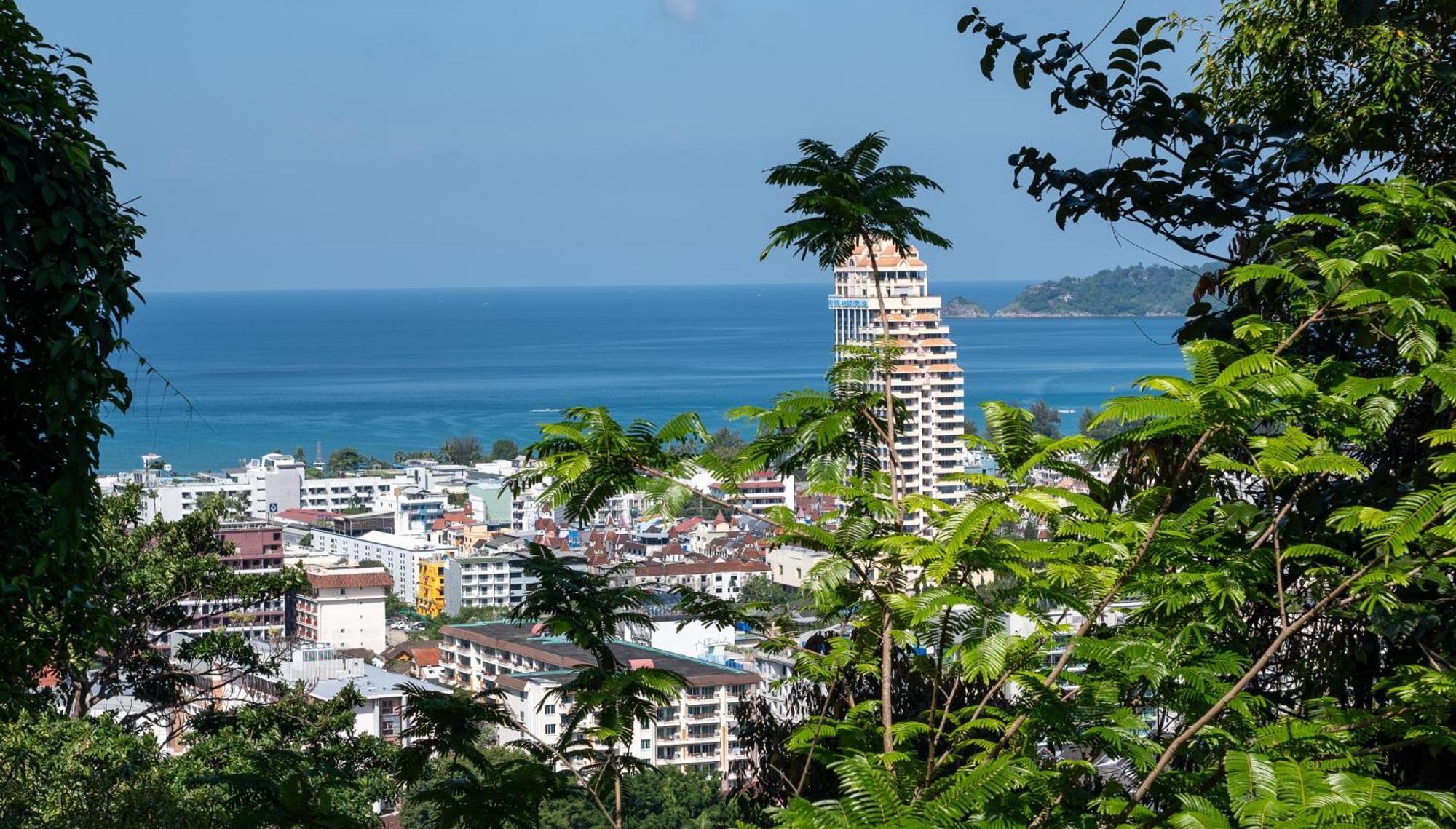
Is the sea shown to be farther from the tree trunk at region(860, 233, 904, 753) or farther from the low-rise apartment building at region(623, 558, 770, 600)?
the tree trunk at region(860, 233, 904, 753)

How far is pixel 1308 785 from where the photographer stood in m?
1.31

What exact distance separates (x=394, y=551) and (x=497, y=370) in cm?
4185

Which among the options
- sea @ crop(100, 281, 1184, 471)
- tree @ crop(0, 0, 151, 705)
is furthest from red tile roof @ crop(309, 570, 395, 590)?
tree @ crop(0, 0, 151, 705)

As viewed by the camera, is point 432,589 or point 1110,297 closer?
point 432,589

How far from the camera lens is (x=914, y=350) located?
9.41ft

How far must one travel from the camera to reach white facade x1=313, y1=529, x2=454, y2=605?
106 feet

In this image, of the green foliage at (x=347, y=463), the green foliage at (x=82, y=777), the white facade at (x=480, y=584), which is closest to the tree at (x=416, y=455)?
Answer: the green foliage at (x=347, y=463)

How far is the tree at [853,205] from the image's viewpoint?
1917 millimetres

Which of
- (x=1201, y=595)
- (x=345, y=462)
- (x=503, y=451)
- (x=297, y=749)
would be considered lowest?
(x=345, y=462)

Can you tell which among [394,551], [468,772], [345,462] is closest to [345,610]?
[394,551]

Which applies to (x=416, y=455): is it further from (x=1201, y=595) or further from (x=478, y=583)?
(x=1201, y=595)

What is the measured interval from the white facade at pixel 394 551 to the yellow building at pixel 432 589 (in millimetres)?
489

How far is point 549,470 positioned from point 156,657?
4595 millimetres

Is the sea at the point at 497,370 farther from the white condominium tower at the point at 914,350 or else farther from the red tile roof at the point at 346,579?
the red tile roof at the point at 346,579
